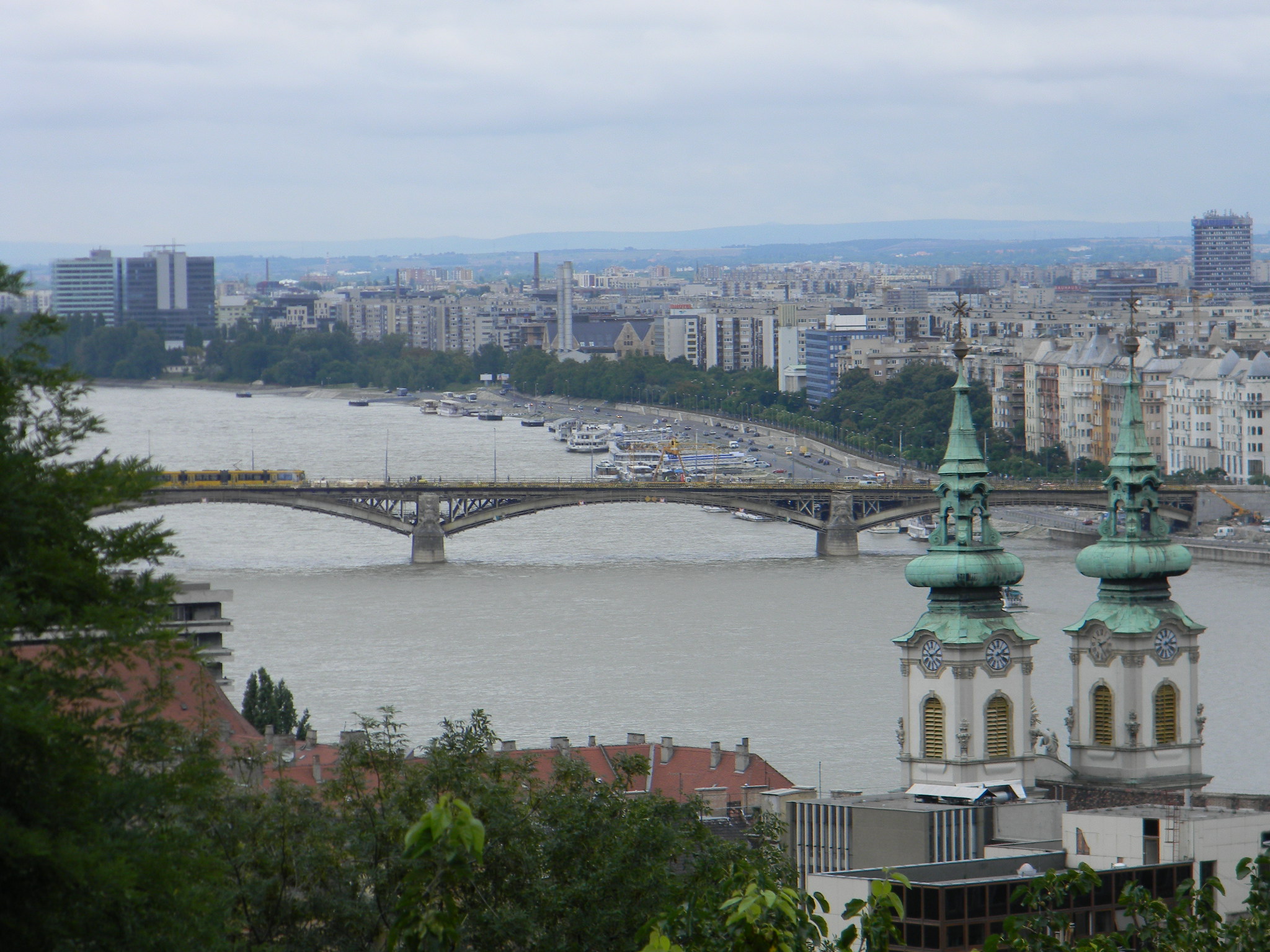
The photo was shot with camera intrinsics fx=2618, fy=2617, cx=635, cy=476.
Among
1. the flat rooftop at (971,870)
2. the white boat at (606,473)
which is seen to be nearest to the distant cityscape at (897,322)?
the flat rooftop at (971,870)

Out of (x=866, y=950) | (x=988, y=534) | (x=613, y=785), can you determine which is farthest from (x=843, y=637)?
(x=866, y=950)

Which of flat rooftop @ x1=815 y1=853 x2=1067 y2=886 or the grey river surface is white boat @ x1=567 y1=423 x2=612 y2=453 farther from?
flat rooftop @ x1=815 y1=853 x2=1067 y2=886

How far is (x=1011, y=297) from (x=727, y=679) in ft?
316

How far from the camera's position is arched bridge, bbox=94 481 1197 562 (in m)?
41.7

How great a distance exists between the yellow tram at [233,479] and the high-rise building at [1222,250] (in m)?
85.2

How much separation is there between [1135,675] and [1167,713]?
1.11 ft

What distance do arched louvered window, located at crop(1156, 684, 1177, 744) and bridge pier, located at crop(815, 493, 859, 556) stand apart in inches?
998

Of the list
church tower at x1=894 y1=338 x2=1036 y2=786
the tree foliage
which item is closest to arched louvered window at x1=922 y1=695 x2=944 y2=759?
church tower at x1=894 y1=338 x2=1036 y2=786

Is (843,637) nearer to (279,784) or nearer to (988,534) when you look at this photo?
(988,534)

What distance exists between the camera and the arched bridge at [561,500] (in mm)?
41719

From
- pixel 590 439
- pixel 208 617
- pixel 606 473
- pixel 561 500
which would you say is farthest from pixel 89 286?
pixel 208 617

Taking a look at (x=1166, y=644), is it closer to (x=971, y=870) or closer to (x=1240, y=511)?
(x=971, y=870)

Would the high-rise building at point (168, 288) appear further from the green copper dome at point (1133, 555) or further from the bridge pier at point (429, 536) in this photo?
the green copper dome at point (1133, 555)

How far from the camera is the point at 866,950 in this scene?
21.4 feet
